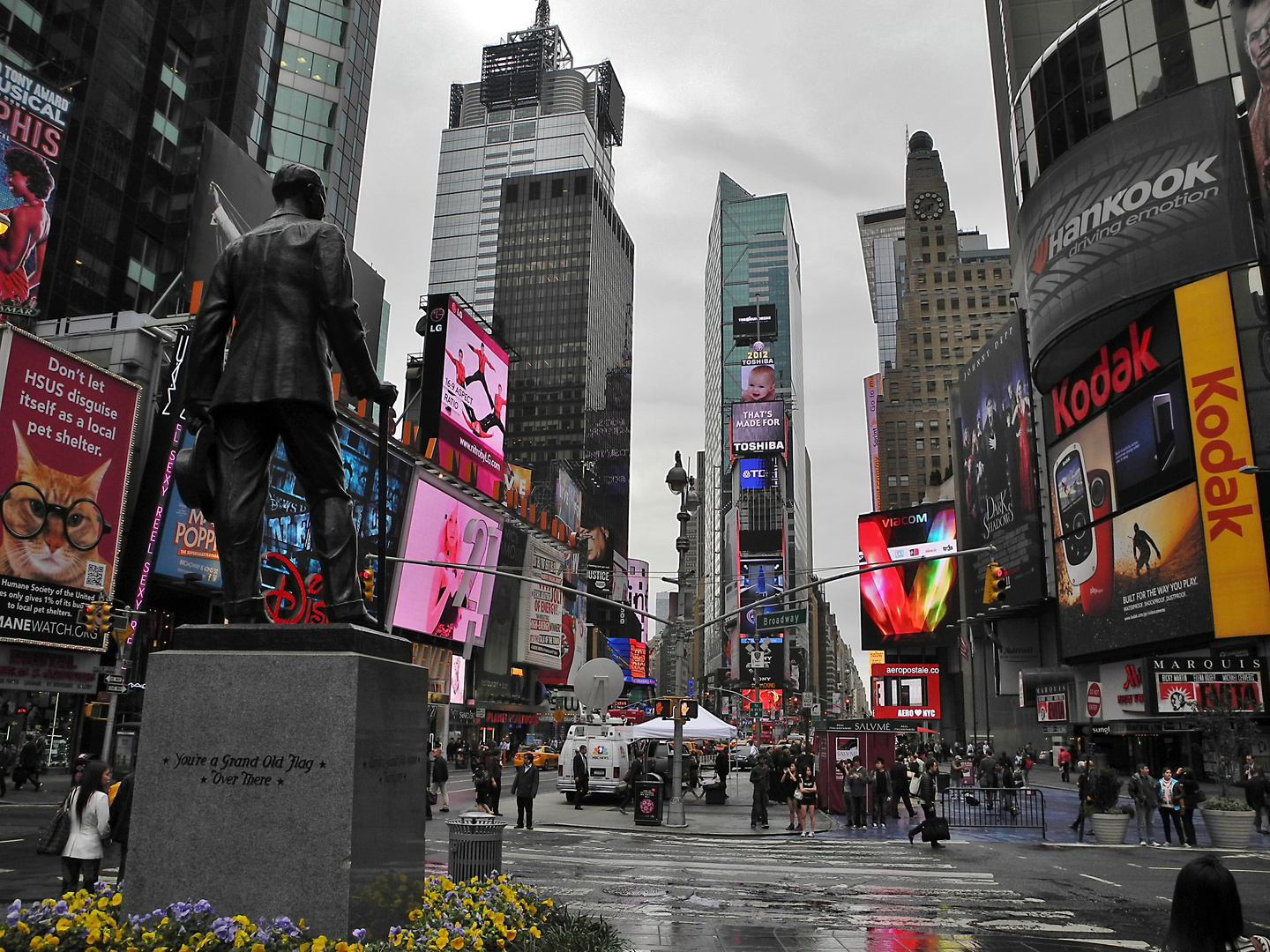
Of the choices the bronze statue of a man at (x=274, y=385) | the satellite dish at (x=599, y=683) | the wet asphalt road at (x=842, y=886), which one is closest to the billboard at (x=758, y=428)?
the satellite dish at (x=599, y=683)

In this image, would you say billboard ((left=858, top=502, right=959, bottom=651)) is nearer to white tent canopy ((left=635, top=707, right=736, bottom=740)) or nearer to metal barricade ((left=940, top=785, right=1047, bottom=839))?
white tent canopy ((left=635, top=707, right=736, bottom=740))

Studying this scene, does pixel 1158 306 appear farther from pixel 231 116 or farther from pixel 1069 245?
pixel 231 116

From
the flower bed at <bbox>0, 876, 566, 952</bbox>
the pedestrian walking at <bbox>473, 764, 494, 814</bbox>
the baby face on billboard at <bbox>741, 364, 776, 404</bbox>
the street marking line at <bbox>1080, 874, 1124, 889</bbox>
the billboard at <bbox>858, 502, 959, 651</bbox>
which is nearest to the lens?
the flower bed at <bbox>0, 876, 566, 952</bbox>

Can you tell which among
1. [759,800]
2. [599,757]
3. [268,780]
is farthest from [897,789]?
[268,780]

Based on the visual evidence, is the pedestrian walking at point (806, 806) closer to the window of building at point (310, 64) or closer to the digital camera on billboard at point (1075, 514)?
the digital camera on billboard at point (1075, 514)

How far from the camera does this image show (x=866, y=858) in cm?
1952

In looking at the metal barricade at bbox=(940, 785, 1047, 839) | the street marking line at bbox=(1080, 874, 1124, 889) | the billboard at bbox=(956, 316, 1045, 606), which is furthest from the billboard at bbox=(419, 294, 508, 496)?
the street marking line at bbox=(1080, 874, 1124, 889)

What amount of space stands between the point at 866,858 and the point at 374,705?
16.1 meters

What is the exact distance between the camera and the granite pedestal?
5.64 metres

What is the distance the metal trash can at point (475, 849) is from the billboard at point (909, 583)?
7704cm

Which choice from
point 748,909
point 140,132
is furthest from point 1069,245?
point 140,132

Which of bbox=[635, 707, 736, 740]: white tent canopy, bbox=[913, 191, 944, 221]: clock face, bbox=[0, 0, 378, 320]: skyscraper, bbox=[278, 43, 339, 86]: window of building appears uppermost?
bbox=[913, 191, 944, 221]: clock face

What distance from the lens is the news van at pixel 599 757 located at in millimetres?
34531

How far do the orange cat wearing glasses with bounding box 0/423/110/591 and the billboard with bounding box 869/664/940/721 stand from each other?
67186mm
